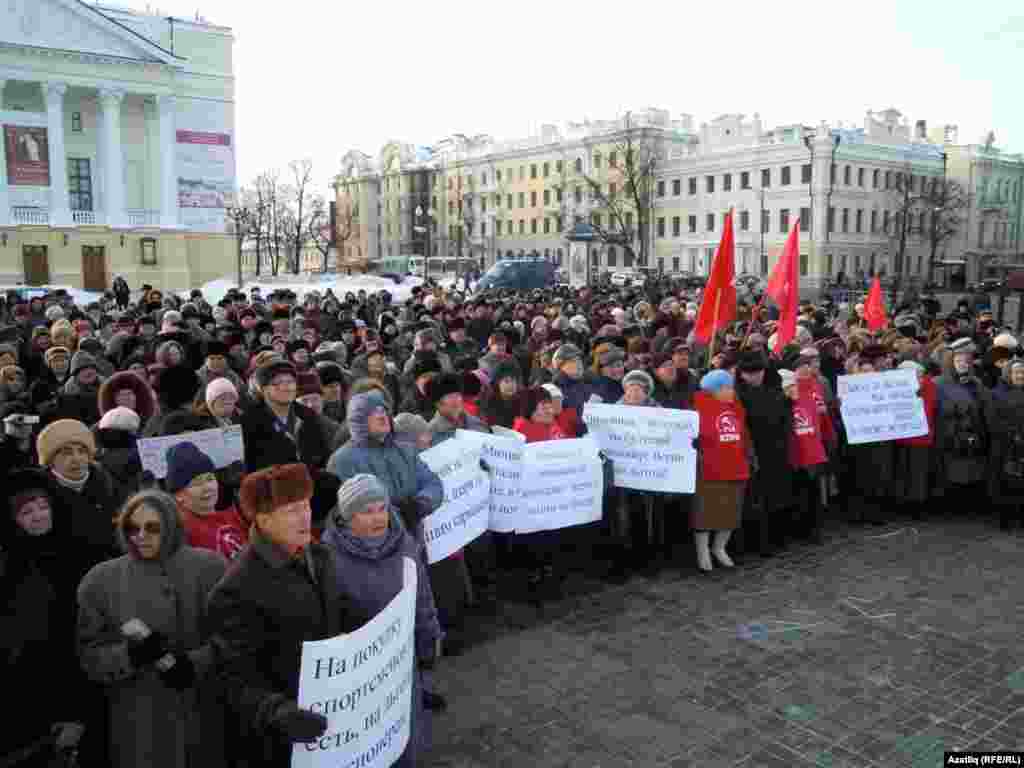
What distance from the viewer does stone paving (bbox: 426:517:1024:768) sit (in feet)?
15.3

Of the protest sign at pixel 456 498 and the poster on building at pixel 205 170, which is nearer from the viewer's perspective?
the protest sign at pixel 456 498

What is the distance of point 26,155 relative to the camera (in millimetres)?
44344

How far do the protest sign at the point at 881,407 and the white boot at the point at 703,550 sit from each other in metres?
2.28

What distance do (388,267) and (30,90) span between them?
30.4 metres

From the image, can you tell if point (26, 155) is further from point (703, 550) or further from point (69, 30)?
point (703, 550)

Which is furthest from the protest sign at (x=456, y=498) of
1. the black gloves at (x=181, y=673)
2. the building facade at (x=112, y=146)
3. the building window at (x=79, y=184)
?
the building window at (x=79, y=184)

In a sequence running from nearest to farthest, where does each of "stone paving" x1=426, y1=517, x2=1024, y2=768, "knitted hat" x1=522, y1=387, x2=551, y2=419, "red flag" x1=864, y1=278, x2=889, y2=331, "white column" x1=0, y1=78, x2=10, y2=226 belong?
1. "stone paving" x1=426, y1=517, x2=1024, y2=768
2. "knitted hat" x1=522, y1=387, x2=551, y2=419
3. "red flag" x1=864, y1=278, x2=889, y2=331
4. "white column" x1=0, y1=78, x2=10, y2=226

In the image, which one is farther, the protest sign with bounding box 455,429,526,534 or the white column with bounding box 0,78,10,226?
the white column with bounding box 0,78,10,226

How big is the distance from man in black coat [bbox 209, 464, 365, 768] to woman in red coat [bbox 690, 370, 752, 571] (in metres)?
4.43

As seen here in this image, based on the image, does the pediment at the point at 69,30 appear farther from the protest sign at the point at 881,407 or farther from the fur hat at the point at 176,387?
the protest sign at the point at 881,407

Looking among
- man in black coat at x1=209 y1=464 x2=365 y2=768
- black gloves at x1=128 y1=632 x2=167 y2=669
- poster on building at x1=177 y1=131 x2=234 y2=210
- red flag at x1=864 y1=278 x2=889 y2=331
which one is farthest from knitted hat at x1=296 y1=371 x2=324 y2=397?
poster on building at x1=177 y1=131 x2=234 y2=210

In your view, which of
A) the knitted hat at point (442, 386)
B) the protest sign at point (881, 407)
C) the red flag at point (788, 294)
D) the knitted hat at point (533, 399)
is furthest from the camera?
the red flag at point (788, 294)

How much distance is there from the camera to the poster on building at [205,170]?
160 feet

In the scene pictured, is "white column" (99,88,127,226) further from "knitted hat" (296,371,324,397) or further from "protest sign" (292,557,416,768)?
"protest sign" (292,557,416,768)
